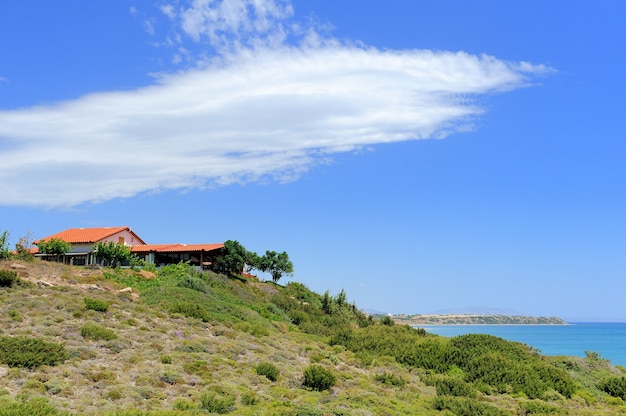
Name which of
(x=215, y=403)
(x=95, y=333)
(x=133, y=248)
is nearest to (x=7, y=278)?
(x=95, y=333)

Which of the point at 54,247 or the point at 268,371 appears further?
the point at 54,247

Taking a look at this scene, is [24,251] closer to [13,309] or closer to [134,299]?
[134,299]

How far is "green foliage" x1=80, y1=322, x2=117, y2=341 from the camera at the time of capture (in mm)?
25438

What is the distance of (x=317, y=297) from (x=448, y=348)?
2670cm

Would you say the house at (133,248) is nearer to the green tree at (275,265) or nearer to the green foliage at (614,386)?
the green tree at (275,265)

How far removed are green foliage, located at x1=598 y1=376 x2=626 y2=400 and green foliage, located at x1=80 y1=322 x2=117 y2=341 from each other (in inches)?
1036

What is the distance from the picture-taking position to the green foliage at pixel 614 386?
31.1 meters

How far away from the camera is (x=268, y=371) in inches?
982

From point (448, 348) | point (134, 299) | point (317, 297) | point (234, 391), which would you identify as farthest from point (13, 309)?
point (317, 297)

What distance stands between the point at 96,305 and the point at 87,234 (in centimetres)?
3666

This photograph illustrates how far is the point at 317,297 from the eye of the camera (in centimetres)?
6072

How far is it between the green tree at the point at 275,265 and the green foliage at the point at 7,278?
1393 inches

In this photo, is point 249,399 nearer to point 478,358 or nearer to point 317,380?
point 317,380

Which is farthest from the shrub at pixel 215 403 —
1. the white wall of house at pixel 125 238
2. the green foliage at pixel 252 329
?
the white wall of house at pixel 125 238
